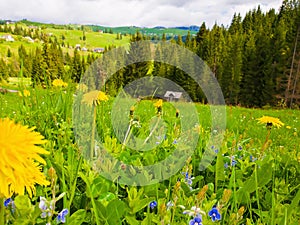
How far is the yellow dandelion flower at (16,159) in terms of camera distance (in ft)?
1.99

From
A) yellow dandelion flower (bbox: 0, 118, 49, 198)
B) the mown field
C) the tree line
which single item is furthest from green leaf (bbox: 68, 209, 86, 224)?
the tree line

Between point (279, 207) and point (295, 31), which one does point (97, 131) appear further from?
point (295, 31)

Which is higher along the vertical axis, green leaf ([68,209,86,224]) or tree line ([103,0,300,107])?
tree line ([103,0,300,107])

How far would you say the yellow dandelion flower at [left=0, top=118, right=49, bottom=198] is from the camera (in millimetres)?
608

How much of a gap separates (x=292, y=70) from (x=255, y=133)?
33267 mm

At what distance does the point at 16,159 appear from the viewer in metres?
0.64

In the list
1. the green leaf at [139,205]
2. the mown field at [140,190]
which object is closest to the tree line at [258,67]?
the mown field at [140,190]

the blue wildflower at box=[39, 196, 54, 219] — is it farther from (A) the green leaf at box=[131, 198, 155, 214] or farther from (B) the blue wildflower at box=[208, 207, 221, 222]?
(B) the blue wildflower at box=[208, 207, 221, 222]

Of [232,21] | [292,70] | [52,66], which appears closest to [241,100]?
[292,70]

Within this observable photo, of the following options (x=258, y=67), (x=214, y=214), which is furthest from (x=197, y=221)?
(x=258, y=67)

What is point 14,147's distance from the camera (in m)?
0.64

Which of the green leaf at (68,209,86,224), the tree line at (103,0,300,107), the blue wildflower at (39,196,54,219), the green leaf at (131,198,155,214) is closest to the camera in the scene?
the blue wildflower at (39,196,54,219)

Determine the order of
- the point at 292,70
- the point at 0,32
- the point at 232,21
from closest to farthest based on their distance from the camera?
the point at 292,70 < the point at 232,21 < the point at 0,32

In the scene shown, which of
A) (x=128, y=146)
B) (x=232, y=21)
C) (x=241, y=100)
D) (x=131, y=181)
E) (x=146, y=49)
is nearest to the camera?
(x=131, y=181)
